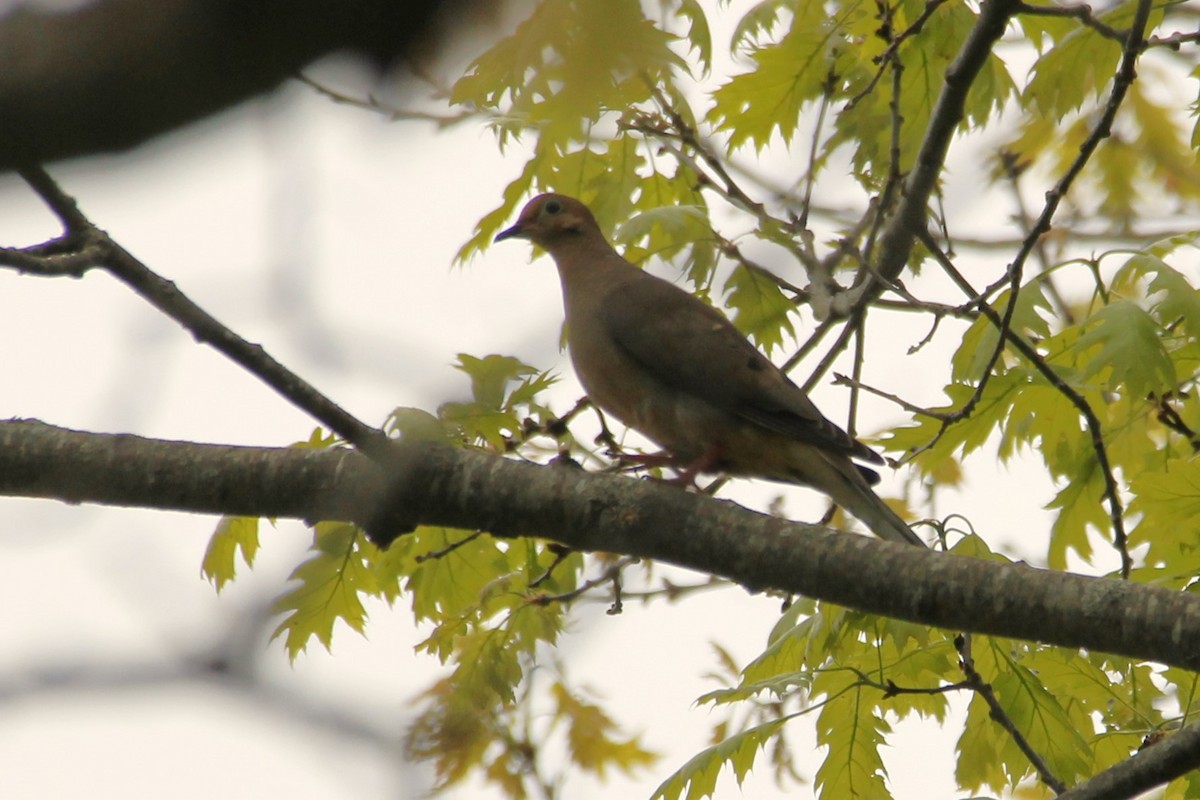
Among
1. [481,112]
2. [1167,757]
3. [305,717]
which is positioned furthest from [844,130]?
[305,717]

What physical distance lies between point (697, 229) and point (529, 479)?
1.37m

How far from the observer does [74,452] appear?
3.46m

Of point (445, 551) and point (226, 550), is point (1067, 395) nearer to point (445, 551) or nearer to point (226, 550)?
point (445, 551)

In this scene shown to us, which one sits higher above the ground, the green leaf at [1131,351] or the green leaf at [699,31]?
the green leaf at [699,31]

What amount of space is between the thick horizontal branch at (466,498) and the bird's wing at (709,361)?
54.2 inches

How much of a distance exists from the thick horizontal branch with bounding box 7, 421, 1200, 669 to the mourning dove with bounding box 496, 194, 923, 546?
1.38m

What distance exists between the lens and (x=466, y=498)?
3504mm

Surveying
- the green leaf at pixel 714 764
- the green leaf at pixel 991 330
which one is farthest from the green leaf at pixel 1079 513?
the green leaf at pixel 714 764

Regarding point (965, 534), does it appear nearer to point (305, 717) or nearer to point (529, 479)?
A: point (529, 479)

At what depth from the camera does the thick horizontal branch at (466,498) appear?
3.32 m

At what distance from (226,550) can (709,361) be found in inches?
76.0

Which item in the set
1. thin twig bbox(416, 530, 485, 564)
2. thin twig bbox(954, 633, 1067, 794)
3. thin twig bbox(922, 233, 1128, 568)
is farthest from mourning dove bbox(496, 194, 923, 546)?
thin twig bbox(416, 530, 485, 564)

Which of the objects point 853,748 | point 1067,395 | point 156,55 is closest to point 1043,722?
point 853,748

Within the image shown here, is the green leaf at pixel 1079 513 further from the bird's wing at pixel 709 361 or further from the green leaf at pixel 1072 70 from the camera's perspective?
the green leaf at pixel 1072 70
